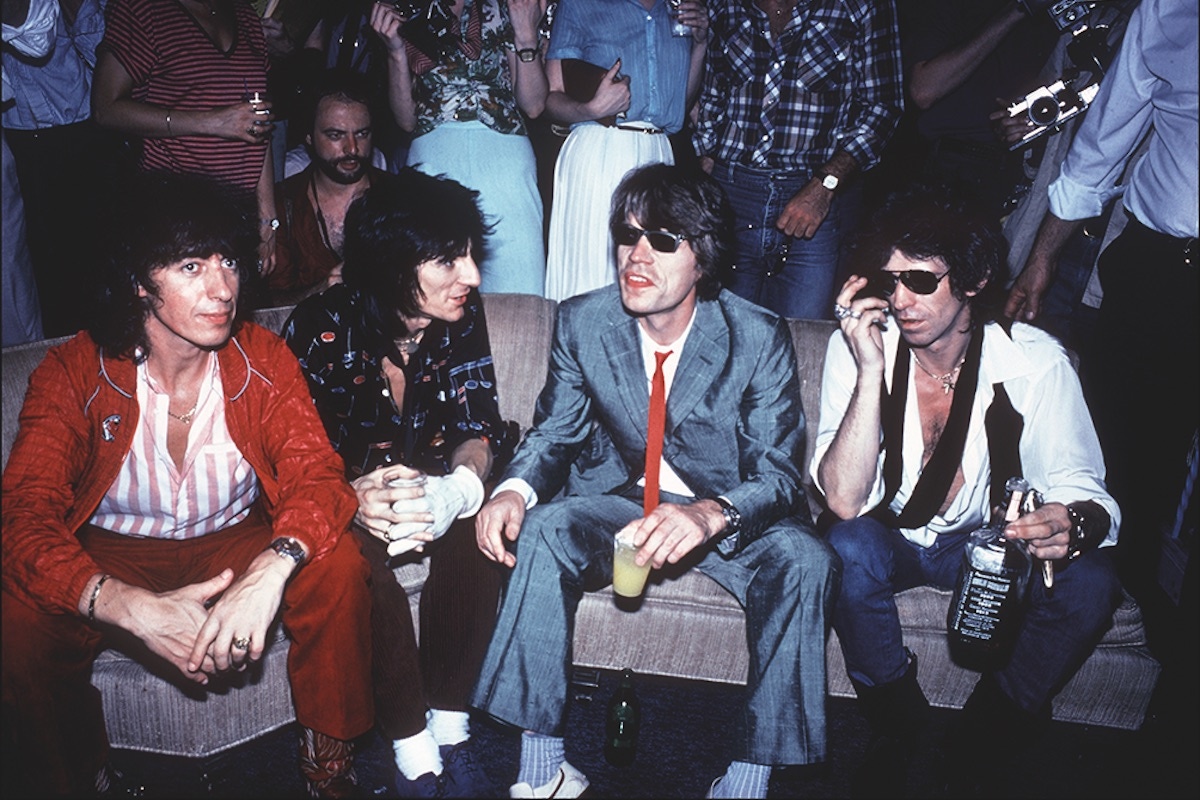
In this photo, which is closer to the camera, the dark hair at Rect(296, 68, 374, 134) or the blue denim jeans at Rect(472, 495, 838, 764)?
the blue denim jeans at Rect(472, 495, 838, 764)

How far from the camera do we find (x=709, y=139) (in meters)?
3.41

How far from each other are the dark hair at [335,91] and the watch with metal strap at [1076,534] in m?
2.62

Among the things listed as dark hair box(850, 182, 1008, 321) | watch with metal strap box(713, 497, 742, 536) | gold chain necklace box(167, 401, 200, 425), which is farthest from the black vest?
gold chain necklace box(167, 401, 200, 425)

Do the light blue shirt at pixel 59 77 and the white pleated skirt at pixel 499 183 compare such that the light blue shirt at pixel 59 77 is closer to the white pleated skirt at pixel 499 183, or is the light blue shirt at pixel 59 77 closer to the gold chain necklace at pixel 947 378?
the white pleated skirt at pixel 499 183

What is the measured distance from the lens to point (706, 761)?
2.46 m

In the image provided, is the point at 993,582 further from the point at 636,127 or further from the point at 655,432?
the point at 636,127

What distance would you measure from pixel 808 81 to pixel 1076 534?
6.16ft

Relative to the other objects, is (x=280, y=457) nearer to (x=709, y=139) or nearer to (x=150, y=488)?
(x=150, y=488)

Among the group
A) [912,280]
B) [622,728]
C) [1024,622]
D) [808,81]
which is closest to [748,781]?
[622,728]

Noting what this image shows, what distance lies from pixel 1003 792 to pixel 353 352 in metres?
2.12

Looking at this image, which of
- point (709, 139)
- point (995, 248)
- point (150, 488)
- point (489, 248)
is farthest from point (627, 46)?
point (150, 488)

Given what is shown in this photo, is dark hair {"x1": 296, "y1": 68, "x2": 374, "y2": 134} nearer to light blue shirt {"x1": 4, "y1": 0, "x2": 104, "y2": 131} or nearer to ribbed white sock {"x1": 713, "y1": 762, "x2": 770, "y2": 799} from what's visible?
light blue shirt {"x1": 4, "y1": 0, "x2": 104, "y2": 131}

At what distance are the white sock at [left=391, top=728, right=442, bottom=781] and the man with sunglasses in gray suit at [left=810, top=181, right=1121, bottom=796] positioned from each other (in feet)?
3.51

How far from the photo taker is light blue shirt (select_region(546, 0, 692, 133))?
3.27 meters
